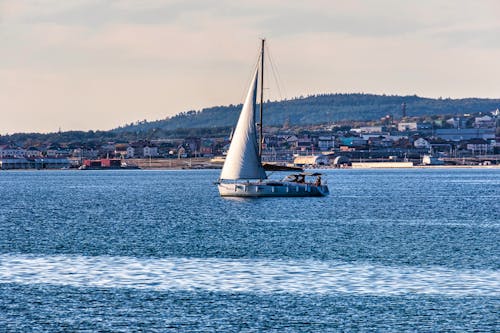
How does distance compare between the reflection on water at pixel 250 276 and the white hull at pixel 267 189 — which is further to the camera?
the white hull at pixel 267 189

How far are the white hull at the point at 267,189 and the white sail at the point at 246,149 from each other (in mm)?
1436

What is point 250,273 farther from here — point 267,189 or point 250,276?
point 267,189

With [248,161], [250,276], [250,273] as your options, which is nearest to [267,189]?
[248,161]

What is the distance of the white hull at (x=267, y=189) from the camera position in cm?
9538

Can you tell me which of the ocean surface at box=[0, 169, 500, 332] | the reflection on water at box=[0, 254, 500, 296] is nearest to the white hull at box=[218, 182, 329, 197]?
the ocean surface at box=[0, 169, 500, 332]

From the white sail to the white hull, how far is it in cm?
144

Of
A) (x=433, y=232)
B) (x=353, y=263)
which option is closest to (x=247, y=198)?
(x=433, y=232)

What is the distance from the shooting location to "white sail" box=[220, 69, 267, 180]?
304ft

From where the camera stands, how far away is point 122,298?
3522 centimetres

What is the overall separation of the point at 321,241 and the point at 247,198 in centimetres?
4135

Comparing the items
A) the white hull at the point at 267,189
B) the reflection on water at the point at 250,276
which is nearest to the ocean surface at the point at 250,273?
the reflection on water at the point at 250,276

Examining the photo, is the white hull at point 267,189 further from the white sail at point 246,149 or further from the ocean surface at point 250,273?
the ocean surface at point 250,273

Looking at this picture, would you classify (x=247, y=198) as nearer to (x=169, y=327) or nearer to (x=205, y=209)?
(x=205, y=209)

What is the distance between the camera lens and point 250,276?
40.7 meters
